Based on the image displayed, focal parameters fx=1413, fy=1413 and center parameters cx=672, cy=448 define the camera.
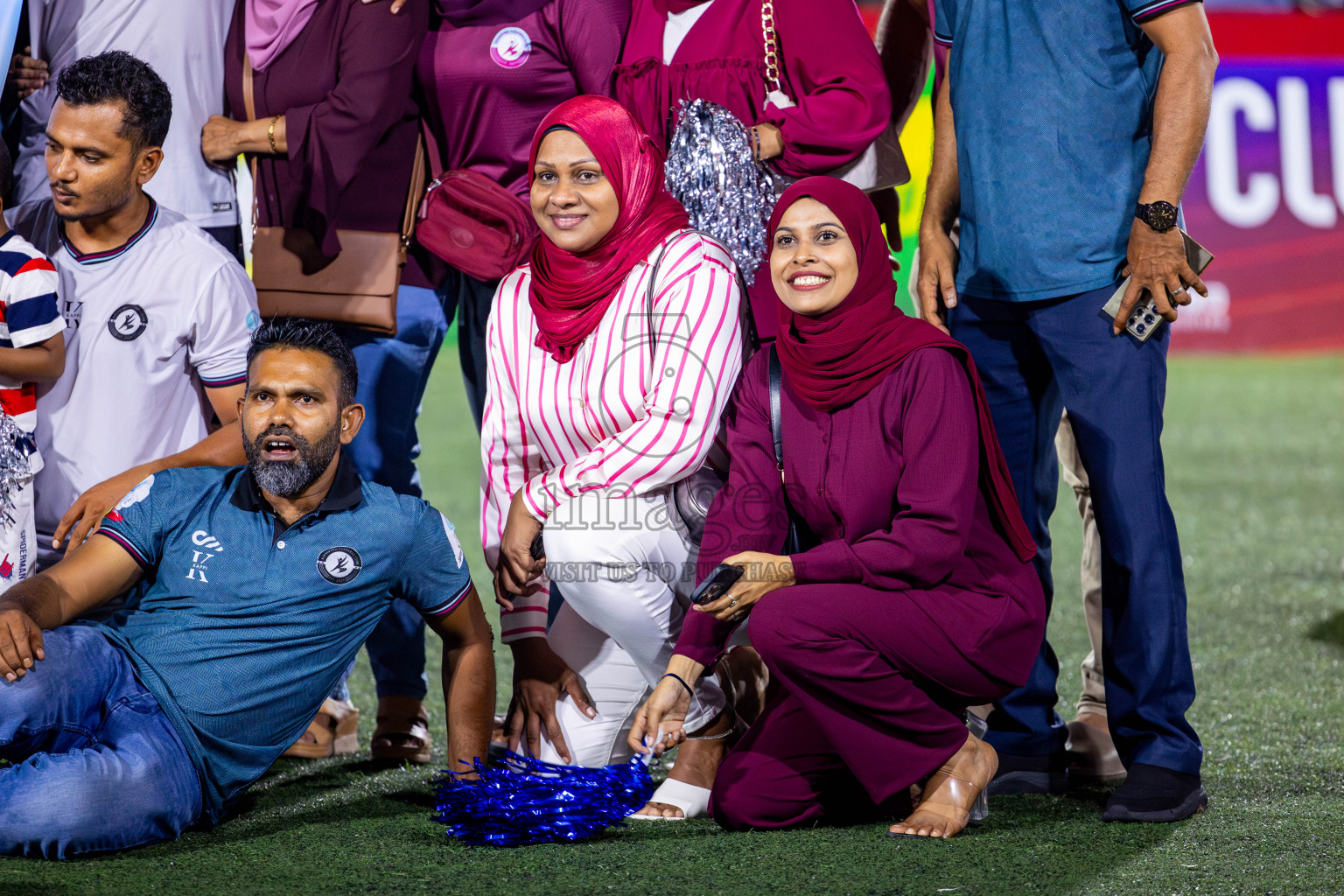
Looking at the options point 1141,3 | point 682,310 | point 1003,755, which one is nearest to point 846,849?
point 1003,755

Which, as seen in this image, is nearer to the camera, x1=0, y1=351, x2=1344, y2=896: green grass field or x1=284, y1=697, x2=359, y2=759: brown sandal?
x1=0, y1=351, x2=1344, y2=896: green grass field

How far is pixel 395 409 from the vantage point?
11.7 feet

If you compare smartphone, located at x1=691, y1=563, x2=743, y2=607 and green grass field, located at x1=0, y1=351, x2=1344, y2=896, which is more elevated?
smartphone, located at x1=691, y1=563, x2=743, y2=607

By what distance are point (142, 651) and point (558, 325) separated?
109cm

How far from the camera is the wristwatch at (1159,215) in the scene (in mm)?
2814

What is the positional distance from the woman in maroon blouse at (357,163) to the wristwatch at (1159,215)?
5.60 ft

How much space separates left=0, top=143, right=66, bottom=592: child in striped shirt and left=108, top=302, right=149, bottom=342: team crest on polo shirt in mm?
128

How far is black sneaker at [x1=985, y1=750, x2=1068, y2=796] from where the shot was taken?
3.06 m

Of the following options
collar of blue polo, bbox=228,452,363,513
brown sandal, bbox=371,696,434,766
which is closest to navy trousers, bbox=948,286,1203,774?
collar of blue polo, bbox=228,452,363,513

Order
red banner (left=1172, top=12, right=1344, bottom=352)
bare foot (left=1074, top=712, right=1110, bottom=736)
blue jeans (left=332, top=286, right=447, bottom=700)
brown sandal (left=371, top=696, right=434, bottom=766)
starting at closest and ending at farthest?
bare foot (left=1074, top=712, right=1110, bottom=736) < brown sandal (left=371, top=696, right=434, bottom=766) < blue jeans (left=332, top=286, right=447, bottom=700) < red banner (left=1172, top=12, right=1344, bottom=352)

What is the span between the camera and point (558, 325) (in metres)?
3.11

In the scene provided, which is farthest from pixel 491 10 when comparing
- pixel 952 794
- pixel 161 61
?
pixel 952 794

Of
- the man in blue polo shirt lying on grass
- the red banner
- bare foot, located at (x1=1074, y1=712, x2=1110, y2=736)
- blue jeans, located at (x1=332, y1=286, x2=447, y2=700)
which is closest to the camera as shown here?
the man in blue polo shirt lying on grass

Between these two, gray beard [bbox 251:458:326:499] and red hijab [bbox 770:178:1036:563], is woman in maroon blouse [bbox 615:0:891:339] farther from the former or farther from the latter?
gray beard [bbox 251:458:326:499]
